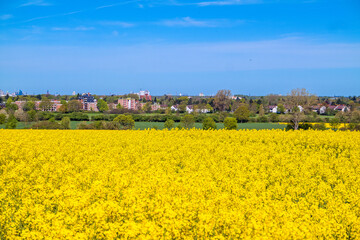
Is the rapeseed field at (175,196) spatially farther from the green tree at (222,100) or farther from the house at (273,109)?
the house at (273,109)

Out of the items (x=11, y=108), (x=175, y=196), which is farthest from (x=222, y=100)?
(x=175, y=196)

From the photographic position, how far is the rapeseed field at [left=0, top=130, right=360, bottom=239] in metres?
7.16

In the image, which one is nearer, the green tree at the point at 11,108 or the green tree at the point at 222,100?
the green tree at the point at 11,108

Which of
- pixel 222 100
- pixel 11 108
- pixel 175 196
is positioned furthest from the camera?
pixel 222 100

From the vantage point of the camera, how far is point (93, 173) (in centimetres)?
1259

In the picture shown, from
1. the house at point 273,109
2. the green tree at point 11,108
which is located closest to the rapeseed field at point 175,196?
the green tree at point 11,108

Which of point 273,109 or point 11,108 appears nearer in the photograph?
point 11,108

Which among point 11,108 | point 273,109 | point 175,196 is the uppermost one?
point 175,196

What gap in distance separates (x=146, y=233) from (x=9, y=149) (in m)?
13.8

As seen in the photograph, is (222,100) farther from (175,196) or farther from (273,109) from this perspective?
(175,196)

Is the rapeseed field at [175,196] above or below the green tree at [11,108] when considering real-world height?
above

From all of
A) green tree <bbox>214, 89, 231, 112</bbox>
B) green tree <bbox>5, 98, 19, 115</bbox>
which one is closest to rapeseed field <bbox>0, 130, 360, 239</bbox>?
green tree <bbox>5, 98, 19, 115</bbox>

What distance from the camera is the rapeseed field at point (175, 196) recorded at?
23.5 feet

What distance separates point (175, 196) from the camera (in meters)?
9.31
